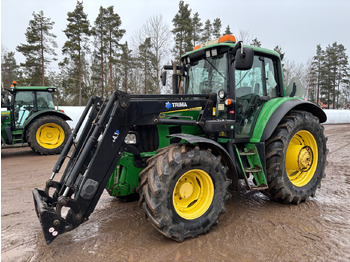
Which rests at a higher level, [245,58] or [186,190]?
[245,58]

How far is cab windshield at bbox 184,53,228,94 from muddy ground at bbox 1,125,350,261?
1.89m

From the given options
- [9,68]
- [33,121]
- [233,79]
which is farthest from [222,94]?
[9,68]

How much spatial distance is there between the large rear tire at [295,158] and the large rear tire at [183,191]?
105 centimetres

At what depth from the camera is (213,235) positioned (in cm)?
319

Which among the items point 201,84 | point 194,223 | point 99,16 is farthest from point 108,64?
point 194,223

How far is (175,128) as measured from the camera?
3.74 meters

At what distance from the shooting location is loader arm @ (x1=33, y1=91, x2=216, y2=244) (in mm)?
2725

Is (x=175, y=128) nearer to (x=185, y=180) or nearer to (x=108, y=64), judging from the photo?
(x=185, y=180)

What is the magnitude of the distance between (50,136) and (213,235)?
8.08 m

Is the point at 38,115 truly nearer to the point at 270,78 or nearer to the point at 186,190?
the point at 186,190

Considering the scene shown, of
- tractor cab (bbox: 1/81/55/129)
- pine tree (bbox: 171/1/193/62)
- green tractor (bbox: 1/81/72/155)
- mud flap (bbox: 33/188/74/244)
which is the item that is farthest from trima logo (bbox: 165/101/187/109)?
pine tree (bbox: 171/1/193/62)

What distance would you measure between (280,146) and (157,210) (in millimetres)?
2156

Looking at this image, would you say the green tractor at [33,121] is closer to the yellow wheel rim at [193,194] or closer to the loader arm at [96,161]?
the loader arm at [96,161]

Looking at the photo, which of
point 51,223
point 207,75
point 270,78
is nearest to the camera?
point 51,223
